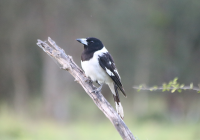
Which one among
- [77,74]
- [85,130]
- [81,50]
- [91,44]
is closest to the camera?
[77,74]

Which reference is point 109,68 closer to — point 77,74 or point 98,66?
point 98,66

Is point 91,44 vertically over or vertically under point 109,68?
over

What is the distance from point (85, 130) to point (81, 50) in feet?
11.3

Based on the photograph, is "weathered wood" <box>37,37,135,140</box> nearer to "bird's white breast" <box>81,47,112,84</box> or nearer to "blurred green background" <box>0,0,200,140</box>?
"bird's white breast" <box>81,47,112,84</box>

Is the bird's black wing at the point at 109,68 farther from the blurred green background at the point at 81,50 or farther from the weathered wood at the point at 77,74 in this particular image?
the blurred green background at the point at 81,50

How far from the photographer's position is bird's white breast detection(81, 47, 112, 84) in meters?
4.80

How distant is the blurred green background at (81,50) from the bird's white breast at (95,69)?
19.5 ft

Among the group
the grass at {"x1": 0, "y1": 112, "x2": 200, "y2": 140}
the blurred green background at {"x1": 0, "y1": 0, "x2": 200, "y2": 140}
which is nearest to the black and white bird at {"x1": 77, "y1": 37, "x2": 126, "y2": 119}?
the grass at {"x1": 0, "y1": 112, "x2": 200, "y2": 140}

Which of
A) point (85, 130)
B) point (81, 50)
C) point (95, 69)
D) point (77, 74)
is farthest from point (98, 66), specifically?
point (81, 50)

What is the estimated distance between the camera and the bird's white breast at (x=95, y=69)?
480 cm

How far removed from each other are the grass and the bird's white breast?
5352 millimetres

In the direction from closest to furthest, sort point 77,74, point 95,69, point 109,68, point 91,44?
point 77,74 → point 95,69 → point 109,68 → point 91,44

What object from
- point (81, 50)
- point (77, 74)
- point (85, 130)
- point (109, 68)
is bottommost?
point (77, 74)

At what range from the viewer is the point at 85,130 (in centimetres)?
1227
